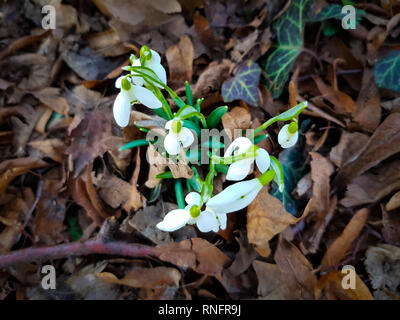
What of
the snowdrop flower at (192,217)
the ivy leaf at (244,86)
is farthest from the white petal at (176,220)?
the ivy leaf at (244,86)

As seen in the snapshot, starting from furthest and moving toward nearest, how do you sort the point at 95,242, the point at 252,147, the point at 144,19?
1. the point at 144,19
2. the point at 95,242
3. the point at 252,147

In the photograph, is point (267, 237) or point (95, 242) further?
point (95, 242)

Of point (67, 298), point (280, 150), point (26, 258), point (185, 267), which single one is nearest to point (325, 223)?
point (280, 150)

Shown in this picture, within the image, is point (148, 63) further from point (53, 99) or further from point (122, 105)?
point (53, 99)

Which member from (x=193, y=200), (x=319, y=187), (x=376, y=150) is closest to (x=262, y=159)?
(x=193, y=200)

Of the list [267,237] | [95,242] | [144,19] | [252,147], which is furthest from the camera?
[144,19]

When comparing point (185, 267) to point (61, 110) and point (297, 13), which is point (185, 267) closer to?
point (61, 110)

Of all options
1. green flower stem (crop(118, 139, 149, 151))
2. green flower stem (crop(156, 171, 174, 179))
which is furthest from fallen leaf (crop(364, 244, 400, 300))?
green flower stem (crop(118, 139, 149, 151))

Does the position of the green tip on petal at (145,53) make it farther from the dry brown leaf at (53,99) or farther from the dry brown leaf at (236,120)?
the dry brown leaf at (53,99)
